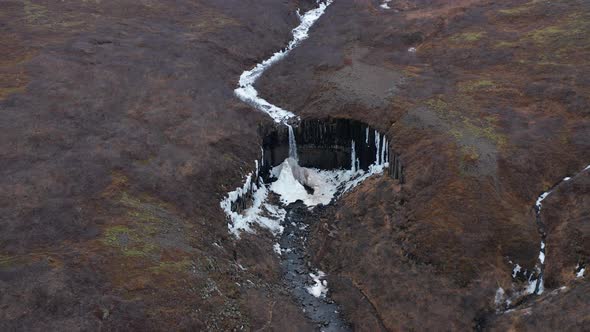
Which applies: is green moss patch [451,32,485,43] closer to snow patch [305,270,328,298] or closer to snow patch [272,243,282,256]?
snow patch [272,243,282,256]

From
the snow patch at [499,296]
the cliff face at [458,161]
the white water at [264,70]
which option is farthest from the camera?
the white water at [264,70]

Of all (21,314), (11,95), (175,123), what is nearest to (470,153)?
(175,123)

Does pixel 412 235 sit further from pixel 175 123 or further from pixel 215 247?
pixel 175 123

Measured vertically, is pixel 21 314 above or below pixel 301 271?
above

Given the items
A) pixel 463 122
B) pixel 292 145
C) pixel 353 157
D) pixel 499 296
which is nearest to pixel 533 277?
pixel 499 296

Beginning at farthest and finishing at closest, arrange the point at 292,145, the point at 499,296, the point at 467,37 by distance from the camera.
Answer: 1. the point at 467,37
2. the point at 292,145
3. the point at 499,296

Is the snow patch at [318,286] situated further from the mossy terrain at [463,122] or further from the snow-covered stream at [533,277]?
the mossy terrain at [463,122]

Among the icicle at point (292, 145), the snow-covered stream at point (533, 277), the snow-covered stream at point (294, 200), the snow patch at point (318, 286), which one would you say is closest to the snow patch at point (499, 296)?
the snow-covered stream at point (533, 277)

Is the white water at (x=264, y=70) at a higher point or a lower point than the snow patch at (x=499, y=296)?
higher

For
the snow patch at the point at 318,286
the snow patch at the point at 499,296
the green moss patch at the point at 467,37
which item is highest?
the green moss patch at the point at 467,37

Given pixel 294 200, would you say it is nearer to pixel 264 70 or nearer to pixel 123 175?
pixel 123 175

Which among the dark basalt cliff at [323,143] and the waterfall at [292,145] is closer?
the dark basalt cliff at [323,143]
